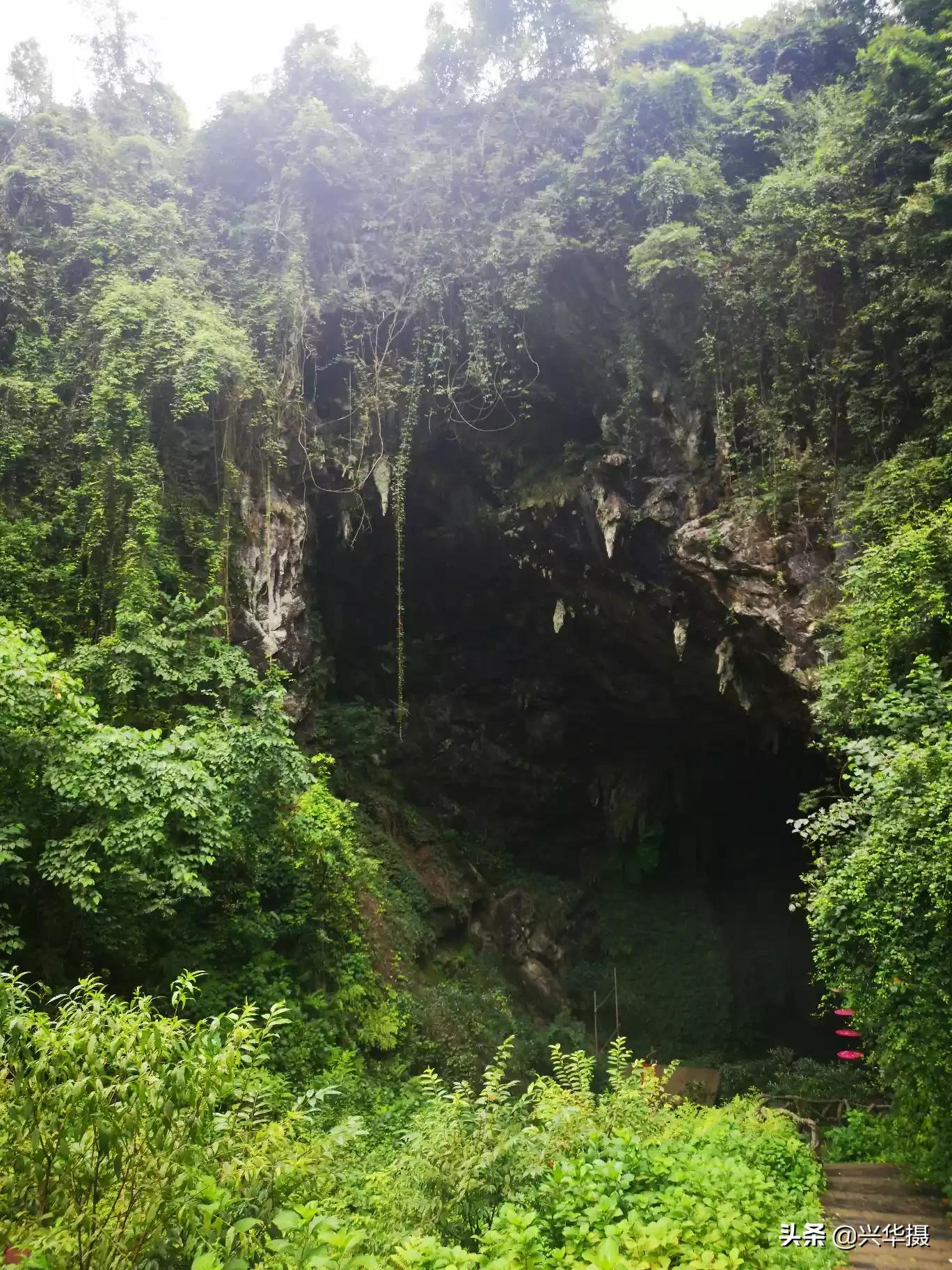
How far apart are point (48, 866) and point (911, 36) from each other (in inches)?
394

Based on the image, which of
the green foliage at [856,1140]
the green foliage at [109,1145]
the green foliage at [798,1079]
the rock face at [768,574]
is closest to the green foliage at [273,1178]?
the green foliage at [109,1145]

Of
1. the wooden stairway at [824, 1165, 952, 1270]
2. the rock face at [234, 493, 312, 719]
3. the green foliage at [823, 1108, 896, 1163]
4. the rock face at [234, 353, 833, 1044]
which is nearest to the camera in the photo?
the wooden stairway at [824, 1165, 952, 1270]

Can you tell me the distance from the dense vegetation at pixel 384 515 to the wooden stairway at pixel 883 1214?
0.92ft

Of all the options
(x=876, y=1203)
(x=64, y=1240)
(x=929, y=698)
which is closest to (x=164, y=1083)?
(x=64, y=1240)

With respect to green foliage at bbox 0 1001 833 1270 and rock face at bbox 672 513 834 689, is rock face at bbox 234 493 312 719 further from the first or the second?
green foliage at bbox 0 1001 833 1270

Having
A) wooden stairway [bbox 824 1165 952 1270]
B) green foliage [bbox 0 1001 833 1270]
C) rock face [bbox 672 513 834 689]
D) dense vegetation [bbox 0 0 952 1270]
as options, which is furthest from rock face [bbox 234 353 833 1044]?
green foliage [bbox 0 1001 833 1270]

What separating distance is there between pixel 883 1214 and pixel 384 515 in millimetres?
8950

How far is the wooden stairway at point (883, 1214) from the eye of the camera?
3.69m

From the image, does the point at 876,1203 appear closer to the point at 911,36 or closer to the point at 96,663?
the point at 96,663

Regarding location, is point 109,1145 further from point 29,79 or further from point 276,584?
point 29,79

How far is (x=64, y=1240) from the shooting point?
1.70 meters

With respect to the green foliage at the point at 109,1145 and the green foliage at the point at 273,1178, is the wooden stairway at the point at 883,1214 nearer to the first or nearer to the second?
the green foliage at the point at 273,1178

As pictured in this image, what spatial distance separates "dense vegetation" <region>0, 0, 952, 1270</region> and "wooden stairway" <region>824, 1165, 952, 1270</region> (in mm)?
280

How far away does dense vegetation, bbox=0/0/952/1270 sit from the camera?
264 cm
